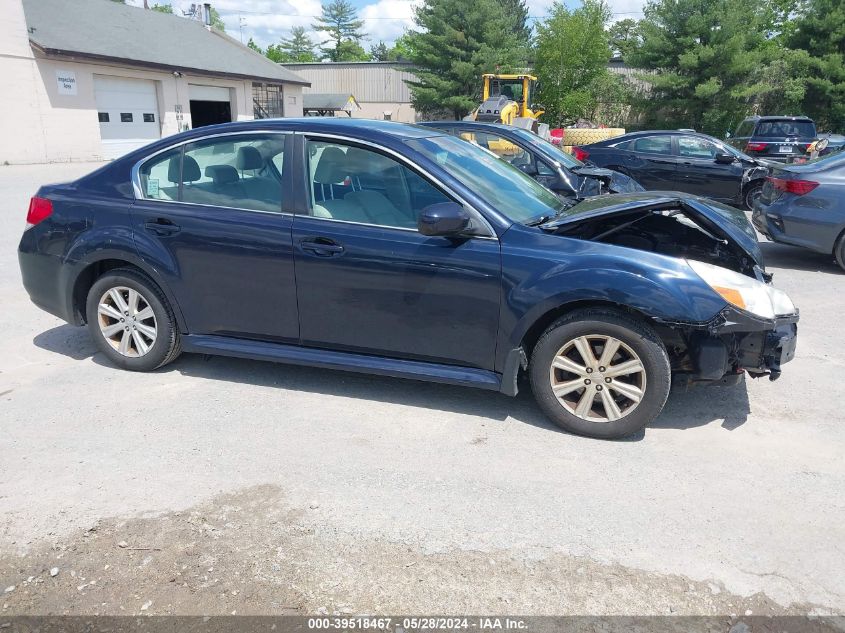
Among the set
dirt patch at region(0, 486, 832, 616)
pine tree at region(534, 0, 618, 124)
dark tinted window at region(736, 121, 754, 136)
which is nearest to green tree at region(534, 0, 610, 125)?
pine tree at region(534, 0, 618, 124)

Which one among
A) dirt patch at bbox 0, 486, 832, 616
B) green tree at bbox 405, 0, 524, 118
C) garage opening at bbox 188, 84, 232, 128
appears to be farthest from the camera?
green tree at bbox 405, 0, 524, 118

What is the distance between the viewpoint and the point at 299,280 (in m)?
4.25

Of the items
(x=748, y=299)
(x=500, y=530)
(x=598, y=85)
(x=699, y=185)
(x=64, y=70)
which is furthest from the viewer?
(x=598, y=85)

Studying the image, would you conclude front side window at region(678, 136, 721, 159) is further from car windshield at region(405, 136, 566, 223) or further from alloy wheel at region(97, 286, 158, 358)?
alloy wheel at region(97, 286, 158, 358)

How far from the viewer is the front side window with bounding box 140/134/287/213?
14.4 feet

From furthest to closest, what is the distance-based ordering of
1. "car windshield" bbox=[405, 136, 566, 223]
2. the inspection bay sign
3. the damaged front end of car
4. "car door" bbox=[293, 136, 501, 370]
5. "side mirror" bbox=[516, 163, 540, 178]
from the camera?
1. the inspection bay sign
2. "side mirror" bbox=[516, 163, 540, 178]
3. "car windshield" bbox=[405, 136, 566, 223]
4. "car door" bbox=[293, 136, 501, 370]
5. the damaged front end of car

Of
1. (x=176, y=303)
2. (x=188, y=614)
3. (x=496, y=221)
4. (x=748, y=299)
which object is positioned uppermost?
(x=496, y=221)

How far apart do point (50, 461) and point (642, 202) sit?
12.1 feet

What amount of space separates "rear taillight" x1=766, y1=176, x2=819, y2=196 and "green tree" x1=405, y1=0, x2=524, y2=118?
1446 inches

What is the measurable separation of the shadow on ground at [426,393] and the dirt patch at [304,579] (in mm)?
1354

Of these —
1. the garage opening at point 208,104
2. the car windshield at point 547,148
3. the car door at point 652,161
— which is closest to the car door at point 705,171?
the car door at point 652,161

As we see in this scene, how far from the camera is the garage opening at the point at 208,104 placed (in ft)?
99.4

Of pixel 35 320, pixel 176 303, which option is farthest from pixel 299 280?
pixel 35 320

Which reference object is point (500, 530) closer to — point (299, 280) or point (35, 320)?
point (299, 280)
